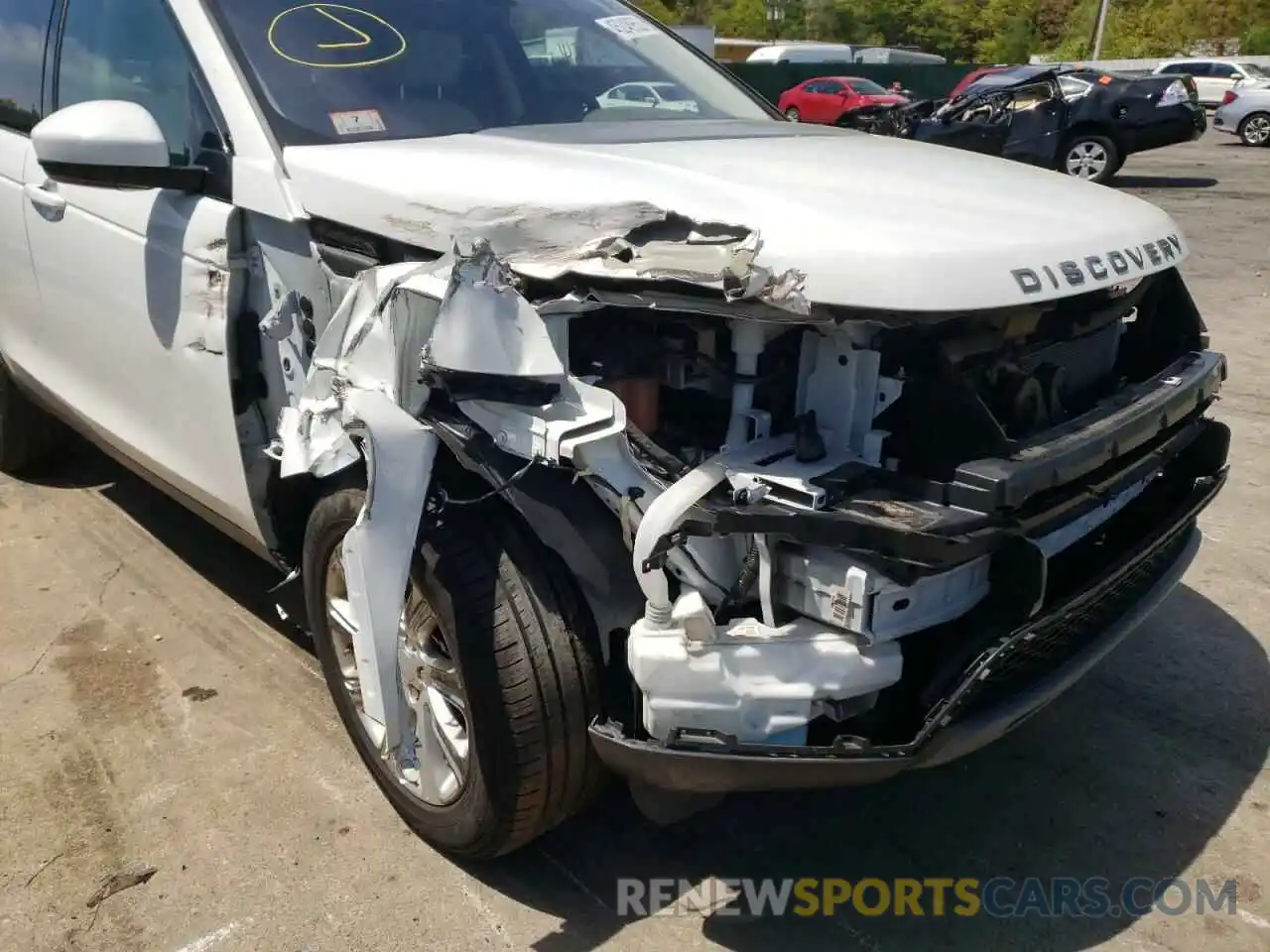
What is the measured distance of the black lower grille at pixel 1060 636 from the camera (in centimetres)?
197

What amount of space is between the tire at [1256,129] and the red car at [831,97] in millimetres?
7226

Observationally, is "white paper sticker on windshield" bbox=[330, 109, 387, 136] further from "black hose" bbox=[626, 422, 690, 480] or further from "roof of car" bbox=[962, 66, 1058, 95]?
"roof of car" bbox=[962, 66, 1058, 95]

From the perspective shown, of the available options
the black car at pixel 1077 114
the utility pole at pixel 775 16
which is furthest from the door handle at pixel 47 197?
the utility pole at pixel 775 16

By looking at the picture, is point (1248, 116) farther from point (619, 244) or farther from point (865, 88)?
point (619, 244)

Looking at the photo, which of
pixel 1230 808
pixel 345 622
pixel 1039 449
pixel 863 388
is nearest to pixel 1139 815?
pixel 1230 808

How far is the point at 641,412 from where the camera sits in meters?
2.13

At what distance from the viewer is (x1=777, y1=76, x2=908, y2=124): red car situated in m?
26.2

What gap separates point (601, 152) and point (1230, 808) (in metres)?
2.16

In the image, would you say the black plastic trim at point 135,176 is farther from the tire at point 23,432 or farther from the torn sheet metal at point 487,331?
the tire at point 23,432

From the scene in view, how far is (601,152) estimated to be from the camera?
239 cm

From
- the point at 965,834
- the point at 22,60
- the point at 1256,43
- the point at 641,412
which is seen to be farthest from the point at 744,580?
the point at 1256,43

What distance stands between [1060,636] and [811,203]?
100cm

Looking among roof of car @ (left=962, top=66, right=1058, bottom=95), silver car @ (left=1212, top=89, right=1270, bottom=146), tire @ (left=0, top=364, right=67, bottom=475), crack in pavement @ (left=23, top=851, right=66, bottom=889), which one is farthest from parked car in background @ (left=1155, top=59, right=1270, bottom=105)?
crack in pavement @ (left=23, top=851, right=66, bottom=889)

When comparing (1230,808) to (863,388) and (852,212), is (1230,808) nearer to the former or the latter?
(863,388)
